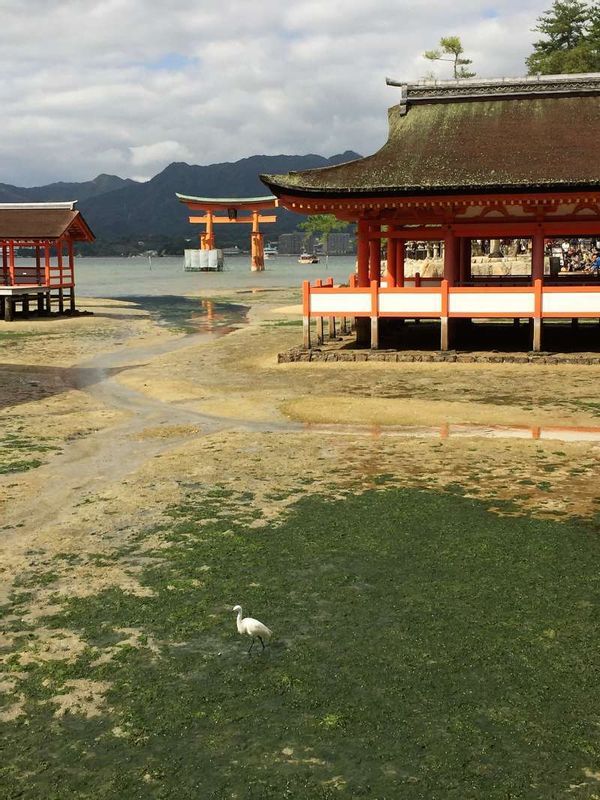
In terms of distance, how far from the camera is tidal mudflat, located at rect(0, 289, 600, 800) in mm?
4832

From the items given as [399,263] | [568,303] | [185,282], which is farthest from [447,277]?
[185,282]

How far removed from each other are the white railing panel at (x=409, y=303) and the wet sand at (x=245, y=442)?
209cm

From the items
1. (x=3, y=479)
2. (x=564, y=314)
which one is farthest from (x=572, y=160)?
(x=3, y=479)

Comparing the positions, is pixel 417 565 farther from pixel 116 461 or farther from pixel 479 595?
pixel 116 461

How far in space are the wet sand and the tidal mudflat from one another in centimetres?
6

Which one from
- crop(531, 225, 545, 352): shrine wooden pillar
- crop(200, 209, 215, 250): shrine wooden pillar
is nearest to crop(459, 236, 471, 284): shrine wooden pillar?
crop(531, 225, 545, 352): shrine wooden pillar

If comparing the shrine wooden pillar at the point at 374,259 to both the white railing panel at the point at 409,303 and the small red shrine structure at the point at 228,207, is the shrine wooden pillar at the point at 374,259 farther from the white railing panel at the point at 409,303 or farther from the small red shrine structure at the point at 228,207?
the small red shrine structure at the point at 228,207

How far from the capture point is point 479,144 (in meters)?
22.3

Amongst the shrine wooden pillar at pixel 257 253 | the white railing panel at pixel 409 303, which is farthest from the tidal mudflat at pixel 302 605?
the shrine wooden pillar at pixel 257 253

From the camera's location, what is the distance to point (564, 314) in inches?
853

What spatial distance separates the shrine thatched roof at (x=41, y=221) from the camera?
3800cm

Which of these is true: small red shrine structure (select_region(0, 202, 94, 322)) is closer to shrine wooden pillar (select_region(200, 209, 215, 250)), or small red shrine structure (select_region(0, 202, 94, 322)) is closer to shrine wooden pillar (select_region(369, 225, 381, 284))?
shrine wooden pillar (select_region(369, 225, 381, 284))

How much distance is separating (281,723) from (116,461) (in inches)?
279

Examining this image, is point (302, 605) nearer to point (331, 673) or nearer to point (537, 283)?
point (331, 673)
